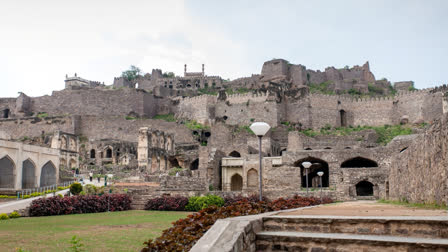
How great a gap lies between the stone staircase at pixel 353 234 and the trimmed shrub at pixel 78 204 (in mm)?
14009

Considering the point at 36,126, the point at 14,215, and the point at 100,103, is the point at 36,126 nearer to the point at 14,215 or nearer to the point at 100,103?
the point at 100,103

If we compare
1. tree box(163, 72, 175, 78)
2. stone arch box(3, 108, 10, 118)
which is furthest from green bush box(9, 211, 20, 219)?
tree box(163, 72, 175, 78)

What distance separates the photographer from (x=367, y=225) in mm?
A: 5836

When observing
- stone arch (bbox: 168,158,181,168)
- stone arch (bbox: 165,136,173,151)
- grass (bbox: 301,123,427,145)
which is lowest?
stone arch (bbox: 168,158,181,168)

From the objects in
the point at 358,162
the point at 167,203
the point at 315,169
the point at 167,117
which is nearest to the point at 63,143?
the point at 167,117

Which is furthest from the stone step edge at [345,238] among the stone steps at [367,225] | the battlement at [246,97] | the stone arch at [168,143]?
the battlement at [246,97]

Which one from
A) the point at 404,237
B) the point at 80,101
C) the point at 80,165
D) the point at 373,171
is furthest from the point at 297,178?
the point at 80,101

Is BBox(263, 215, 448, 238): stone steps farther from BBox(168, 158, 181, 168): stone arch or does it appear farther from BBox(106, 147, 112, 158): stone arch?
BBox(106, 147, 112, 158): stone arch

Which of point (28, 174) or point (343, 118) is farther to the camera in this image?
A: point (343, 118)

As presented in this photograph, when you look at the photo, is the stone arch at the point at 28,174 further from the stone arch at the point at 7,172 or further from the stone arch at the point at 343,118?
the stone arch at the point at 343,118

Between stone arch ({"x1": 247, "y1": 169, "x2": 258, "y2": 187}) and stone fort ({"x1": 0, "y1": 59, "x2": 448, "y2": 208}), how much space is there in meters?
0.08

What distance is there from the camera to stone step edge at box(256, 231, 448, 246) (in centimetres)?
504

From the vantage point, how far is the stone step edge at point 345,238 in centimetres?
504

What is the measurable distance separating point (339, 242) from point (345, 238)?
0.10 meters
